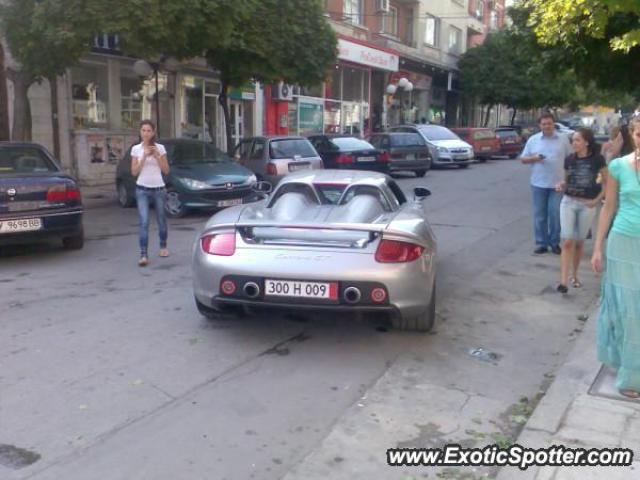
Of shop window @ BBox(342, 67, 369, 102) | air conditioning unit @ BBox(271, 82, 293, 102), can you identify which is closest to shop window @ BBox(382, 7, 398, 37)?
shop window @ BBox(342, 67, 369, 102)

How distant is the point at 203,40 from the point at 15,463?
39.5 ft

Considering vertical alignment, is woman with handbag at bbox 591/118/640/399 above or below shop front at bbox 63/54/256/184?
below

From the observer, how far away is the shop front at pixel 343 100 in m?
26.5

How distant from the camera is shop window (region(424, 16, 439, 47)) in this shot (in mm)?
38875

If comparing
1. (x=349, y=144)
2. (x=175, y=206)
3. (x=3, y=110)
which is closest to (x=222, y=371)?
(x=175, y=206)

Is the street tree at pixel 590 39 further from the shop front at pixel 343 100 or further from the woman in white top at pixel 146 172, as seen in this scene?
the shop front at pixel 343 100

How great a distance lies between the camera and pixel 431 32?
39.8 m

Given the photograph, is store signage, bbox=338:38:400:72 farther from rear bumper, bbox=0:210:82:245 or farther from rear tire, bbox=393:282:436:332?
rear tire, bbox=393:282:436:332

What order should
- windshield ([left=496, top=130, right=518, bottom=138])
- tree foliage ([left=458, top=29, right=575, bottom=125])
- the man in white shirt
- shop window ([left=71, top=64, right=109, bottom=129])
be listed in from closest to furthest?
the man in white shirt → shop window ([left=71, top=64, right=109, bottom=129]) → windshield ([left=496, top=130, right=518, bottom=138]) → tree foliage ([left=458, top=29, right=575, bottom=125])

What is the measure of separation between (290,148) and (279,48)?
13.0 feet

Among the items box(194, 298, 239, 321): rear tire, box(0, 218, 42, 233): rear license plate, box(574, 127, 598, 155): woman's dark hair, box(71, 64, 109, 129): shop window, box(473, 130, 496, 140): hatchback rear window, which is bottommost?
box(194, 298, 239, 321): rear tire

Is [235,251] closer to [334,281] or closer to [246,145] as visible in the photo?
[334,281]

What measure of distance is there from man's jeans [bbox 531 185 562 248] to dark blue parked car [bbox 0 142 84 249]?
5.73 m

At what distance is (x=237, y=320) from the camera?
18.7 feet
